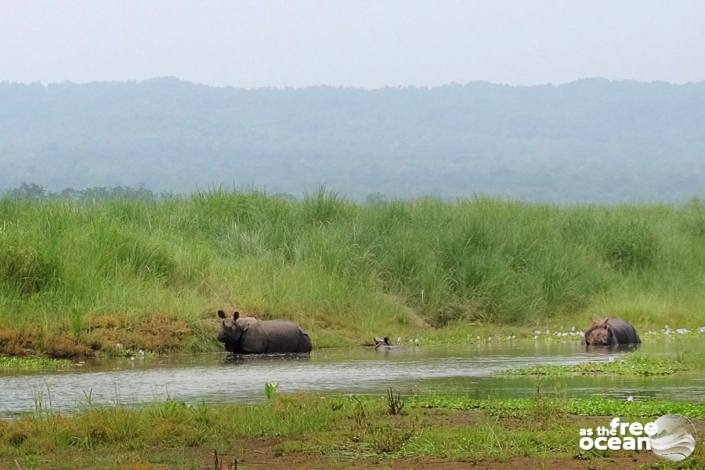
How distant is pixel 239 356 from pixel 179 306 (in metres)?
1.91

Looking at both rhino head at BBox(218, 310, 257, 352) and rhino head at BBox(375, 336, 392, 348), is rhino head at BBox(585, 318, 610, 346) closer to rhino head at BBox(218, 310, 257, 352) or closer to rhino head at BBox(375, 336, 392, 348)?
rhino head at BBox(375, 336, 392, 348)

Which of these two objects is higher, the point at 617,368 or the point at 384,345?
the point at 384,345

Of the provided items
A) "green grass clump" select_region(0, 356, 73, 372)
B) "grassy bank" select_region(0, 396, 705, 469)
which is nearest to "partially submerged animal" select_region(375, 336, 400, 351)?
"green grass clump" select_region(0, 356, 73, 372)

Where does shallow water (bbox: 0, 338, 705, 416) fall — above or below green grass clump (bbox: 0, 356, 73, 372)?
below

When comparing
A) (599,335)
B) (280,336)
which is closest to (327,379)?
(280,336)

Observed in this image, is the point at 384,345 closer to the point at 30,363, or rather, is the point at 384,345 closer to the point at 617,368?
the point at 617,368

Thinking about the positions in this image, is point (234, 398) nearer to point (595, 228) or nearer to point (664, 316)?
point (664, 316)

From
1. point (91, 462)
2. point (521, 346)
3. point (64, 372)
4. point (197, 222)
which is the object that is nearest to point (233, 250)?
point (197, 222)

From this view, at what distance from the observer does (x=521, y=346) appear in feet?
72.2

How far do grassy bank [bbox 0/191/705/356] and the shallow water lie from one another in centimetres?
190

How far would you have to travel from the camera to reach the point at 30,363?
1809 cm

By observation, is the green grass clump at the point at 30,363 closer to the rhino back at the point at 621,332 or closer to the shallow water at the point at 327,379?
the shallow water at the point at 327,379

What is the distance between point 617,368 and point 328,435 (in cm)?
676

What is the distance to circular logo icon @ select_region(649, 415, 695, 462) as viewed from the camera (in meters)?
9.08
